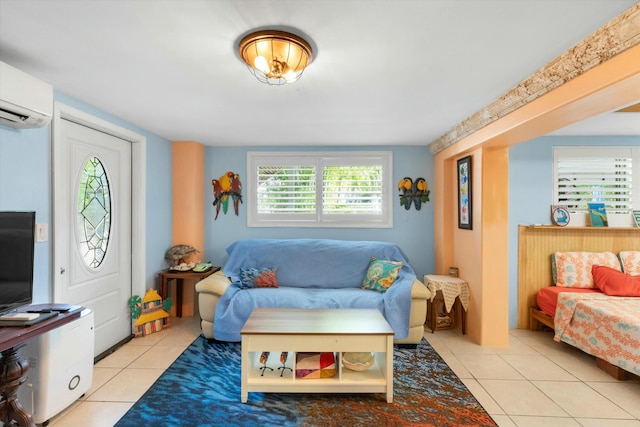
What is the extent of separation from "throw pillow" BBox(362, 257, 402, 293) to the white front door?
2.63 metres

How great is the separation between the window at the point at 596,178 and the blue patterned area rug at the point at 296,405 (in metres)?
2.56

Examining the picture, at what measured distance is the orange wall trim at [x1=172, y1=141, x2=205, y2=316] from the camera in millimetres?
3975

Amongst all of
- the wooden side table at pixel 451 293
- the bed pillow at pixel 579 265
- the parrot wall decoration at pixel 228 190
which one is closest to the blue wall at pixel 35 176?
the parrot wall decoration at pixel 228 190

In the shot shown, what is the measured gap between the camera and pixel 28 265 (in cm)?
190

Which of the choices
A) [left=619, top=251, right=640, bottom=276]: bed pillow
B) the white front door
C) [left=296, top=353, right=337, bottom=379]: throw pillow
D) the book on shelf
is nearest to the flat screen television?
the white front door

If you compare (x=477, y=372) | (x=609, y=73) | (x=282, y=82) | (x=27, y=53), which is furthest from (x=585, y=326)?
(x=27, y=53)

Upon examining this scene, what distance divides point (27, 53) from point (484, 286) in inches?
155

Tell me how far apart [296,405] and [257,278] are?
161cm

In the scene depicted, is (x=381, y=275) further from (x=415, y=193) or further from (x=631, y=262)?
(x=631, y=262)

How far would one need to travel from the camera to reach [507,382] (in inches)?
96.7

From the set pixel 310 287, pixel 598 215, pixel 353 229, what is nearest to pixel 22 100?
pixel 310 287

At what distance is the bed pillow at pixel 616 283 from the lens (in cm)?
307

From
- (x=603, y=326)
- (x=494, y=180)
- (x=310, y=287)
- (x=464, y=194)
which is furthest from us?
(x=310, y=287)

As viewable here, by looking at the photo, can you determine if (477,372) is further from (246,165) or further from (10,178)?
(10,178)
